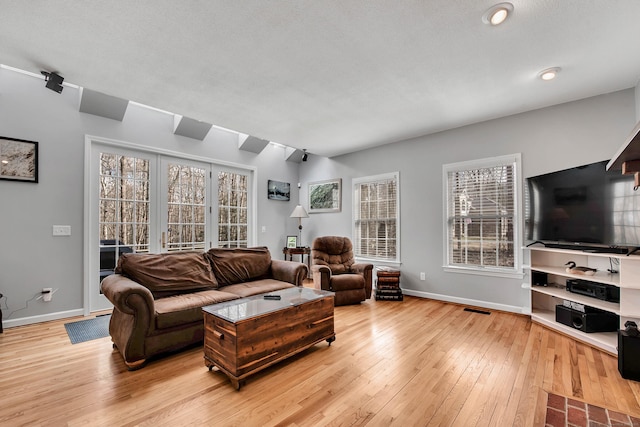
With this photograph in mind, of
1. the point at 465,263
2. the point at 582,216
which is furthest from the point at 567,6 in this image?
the point at 465,263

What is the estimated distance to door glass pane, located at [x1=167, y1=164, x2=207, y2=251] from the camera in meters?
4.30

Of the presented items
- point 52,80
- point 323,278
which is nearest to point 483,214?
point 323,278

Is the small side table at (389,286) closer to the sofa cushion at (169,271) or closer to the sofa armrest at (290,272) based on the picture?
the sofa armrest at (290,272)

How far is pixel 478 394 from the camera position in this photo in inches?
75.2

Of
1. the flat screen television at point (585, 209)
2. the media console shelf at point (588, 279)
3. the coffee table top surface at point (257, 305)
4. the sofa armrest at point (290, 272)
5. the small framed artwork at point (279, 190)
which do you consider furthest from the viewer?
the small framed artwork at point (279, 190)

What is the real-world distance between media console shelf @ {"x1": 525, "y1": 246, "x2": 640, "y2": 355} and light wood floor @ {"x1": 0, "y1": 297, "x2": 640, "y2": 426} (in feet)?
0.49

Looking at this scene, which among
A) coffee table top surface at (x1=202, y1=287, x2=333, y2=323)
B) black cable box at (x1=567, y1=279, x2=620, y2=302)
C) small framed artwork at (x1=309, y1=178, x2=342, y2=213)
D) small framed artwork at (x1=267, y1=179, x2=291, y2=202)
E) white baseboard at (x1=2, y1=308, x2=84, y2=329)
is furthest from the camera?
small framed artwork at (x1=267, y1=179, x2=291, y2=202)

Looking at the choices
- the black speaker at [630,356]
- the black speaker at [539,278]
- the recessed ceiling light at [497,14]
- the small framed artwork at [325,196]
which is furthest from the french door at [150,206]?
the black speaker at [630,356]

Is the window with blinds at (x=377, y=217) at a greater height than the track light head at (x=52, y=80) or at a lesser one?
lesser

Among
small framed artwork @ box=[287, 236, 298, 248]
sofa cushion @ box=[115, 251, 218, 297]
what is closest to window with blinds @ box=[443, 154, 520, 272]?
small framed artwork @ box=[287, 236, 298, 248]

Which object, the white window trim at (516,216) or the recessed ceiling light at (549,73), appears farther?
the white window trim at (516,216)

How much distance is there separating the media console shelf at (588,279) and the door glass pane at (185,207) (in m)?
4.62

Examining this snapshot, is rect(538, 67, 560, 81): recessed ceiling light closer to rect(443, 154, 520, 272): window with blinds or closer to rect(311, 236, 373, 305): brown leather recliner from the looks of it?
rect(443, 154, 520, 272): window with blinds

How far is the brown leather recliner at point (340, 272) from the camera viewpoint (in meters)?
3.99
